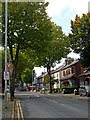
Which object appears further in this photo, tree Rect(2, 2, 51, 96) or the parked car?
the parked car

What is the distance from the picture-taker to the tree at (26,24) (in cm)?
3034

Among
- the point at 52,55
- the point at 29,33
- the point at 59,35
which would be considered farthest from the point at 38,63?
the point at 29,33

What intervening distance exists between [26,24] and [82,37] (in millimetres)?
8300

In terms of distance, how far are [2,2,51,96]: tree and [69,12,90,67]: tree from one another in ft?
14.9

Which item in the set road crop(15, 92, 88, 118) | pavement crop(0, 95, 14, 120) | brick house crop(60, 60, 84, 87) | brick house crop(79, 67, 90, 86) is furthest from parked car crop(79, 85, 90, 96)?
pavement crop(0, 95, 14, 120)

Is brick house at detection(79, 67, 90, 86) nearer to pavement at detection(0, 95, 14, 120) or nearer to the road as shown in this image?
the road

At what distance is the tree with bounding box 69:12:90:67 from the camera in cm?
2831

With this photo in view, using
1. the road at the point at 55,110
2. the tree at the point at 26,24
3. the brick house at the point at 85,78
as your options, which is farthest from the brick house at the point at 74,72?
the road at the point at 55,110

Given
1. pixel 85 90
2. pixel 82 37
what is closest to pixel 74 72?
pixel 85 90

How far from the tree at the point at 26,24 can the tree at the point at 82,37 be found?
14.9 ft

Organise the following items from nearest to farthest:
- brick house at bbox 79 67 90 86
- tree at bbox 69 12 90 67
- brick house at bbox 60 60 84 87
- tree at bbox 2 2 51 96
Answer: tree at bbox 69 12 90 67 → tree at bbox 2 2 51 96 → brick house at bbox 79 67 90 86 → brick house at bbox 60 60 84 87

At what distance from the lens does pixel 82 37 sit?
28578 mm

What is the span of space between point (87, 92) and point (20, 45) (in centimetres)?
1404

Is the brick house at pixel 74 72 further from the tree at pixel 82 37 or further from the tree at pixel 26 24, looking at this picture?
the tree at pixel 82 37
